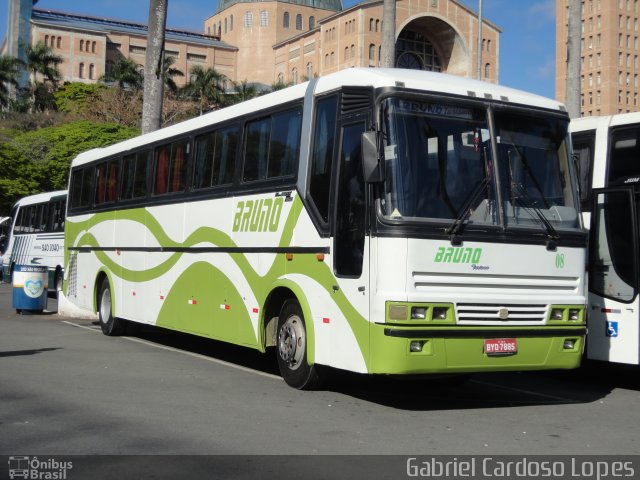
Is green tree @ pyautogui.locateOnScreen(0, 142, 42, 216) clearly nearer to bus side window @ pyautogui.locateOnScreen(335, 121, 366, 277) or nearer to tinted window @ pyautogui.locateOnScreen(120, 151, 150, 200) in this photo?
tinted window @ pyautogui.locateOnScreen(120, 151, 150, 200)

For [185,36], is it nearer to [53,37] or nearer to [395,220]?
[53,37]

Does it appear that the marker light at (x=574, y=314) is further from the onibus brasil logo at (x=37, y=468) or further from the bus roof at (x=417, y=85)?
the onibus brasil logo at (x=37, y=468)

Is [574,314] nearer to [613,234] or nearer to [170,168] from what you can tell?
[613,234]

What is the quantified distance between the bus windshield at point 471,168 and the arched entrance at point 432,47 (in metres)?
116

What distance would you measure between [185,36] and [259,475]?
15608cm

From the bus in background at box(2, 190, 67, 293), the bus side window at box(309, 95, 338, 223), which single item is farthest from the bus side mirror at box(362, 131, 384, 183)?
the bus in background at box(2, 190, 67, 293)

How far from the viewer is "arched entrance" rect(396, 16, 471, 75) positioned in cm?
12538

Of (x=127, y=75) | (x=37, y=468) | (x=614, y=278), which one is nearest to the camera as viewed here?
(x=37, y=468)

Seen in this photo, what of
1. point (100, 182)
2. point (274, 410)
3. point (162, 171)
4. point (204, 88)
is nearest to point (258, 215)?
point (274, 410)

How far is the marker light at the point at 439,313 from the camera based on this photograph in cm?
894

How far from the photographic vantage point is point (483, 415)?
9.40m

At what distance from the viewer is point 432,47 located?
130 m

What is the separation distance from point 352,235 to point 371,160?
0.93 meters

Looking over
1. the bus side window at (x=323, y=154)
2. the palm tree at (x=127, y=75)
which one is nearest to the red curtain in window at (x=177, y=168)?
the bus side window at (x=323, y=154)
